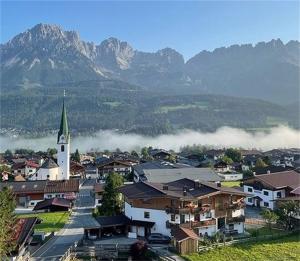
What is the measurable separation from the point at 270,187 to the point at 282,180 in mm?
3019

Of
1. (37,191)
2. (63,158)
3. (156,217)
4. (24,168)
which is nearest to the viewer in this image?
(156,217)

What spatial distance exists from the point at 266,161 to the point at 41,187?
5084cm

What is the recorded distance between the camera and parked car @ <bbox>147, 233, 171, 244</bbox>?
38188 mm

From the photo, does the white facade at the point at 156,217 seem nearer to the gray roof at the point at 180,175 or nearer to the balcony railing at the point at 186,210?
the balcony railing at the point at 186,210

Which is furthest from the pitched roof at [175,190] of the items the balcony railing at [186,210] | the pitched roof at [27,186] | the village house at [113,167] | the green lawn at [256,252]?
the village house at [113,167]

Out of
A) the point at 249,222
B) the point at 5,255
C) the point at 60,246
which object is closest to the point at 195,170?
the point at 249,222

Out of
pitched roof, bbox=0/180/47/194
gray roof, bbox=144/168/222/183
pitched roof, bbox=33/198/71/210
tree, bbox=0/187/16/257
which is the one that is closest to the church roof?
pitched roof, bbox=0/180/47/194

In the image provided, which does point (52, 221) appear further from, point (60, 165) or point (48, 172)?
point (60, 165)

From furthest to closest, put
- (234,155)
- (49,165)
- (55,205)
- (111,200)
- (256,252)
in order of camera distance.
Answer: (234,155) → (49,165) → (55,205) → (111,200) → (256,252)

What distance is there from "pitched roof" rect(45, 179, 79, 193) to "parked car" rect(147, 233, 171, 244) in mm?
27245

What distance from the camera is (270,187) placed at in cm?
5388

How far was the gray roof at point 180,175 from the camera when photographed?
6203cm

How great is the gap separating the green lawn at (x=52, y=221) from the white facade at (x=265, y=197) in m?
23.5

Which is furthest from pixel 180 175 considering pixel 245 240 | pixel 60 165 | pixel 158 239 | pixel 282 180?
pixel 60 165
